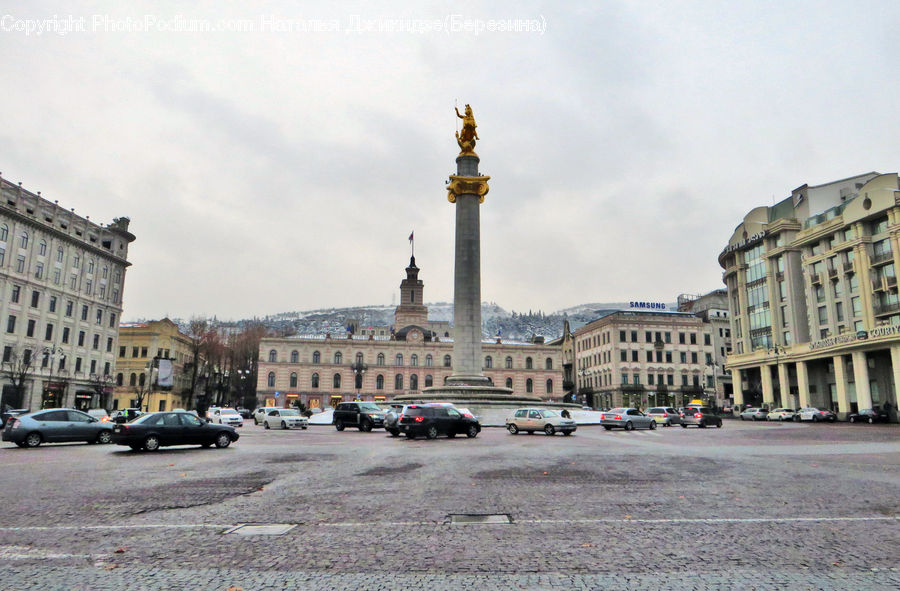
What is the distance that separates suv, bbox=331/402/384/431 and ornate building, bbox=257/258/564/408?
54.9 meters

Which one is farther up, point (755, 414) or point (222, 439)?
point (755, 414)

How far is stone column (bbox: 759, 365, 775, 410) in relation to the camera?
68125 mm

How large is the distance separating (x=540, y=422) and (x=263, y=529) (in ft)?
81.2

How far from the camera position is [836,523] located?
8258 millimetres

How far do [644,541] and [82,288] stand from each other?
75.7 m

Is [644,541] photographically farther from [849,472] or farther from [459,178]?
[459,178]

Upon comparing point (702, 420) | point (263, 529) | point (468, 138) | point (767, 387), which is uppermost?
point (468, 138)

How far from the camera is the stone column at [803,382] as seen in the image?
2458 inches

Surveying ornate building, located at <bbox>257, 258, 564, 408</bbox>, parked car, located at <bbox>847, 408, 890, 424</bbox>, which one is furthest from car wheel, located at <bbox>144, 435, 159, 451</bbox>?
ornate building, located at <bbox>257, 258, 564, 408</bbox>

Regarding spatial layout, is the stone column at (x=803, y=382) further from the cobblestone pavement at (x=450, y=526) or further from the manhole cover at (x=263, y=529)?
the manhole cover at (x=263, y=529)

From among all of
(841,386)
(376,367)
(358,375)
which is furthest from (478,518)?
(376,367)

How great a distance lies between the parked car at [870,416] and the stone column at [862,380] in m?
0.83

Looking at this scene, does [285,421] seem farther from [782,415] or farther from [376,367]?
[376,367]

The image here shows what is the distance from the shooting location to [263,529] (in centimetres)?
791
